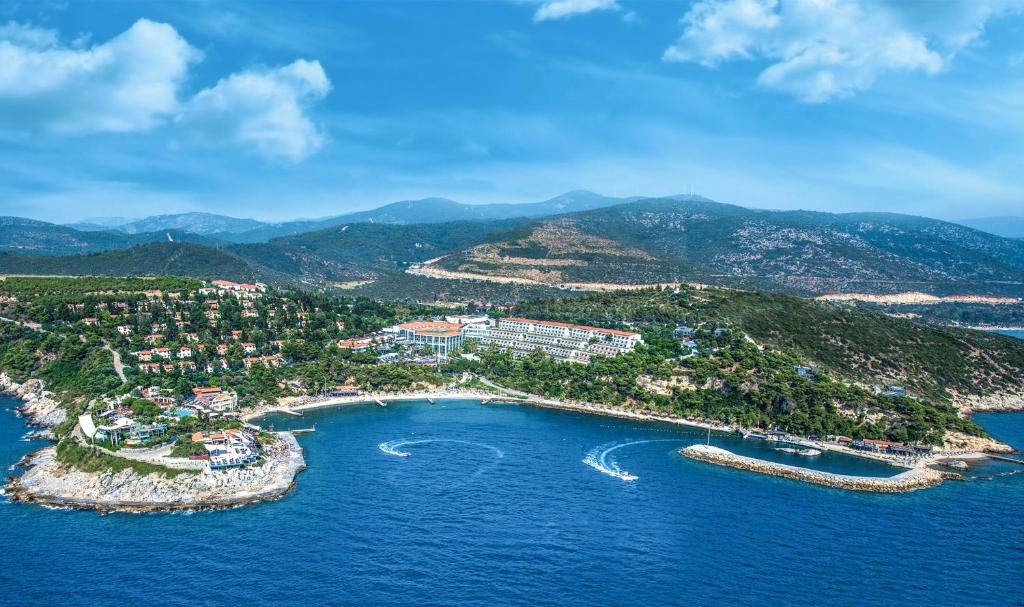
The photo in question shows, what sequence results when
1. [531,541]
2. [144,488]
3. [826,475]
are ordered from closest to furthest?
[531,541], [144,488], [826,475]

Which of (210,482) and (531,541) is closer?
(531,541)

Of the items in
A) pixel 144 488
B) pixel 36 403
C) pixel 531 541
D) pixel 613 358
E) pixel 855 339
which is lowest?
pixel 531 541

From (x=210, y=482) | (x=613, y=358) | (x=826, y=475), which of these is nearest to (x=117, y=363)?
(x=210, y=482)

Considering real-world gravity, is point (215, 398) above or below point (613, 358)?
below

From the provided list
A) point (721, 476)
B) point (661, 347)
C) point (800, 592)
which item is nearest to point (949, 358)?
point (661, 347)

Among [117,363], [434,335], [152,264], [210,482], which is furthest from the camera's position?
[152,264]

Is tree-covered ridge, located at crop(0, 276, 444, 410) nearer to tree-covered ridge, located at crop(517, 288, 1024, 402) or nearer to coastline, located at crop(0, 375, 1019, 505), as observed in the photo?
coastline, located at crop(0, 375, 1019, 505)

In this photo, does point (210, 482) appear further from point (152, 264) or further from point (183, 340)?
point (152, 264)

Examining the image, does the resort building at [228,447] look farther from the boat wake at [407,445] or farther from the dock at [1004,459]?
the dock at [1004,459]
